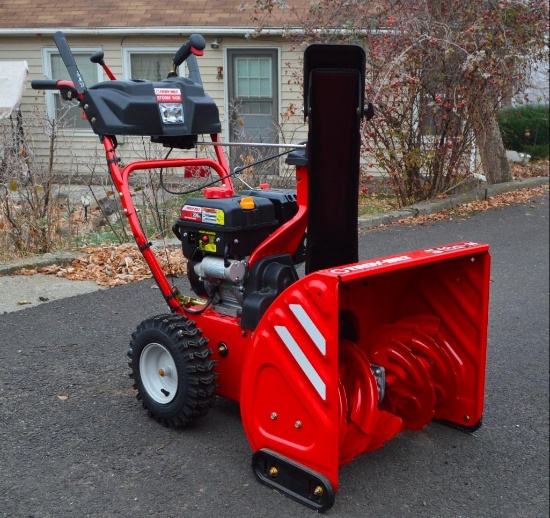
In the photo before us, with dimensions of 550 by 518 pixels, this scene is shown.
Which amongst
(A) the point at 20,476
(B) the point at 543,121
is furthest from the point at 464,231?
(B) the point at 543,121

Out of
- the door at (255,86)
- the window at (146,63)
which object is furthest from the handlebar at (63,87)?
the window at (146,63)

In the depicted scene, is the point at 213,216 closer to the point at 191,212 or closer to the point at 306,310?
the point at 191,212

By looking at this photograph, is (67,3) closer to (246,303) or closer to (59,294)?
(59,294)

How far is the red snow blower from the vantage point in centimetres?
297

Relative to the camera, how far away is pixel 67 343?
16.4 feet

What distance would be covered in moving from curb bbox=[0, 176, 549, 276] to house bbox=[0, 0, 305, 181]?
10.2 ft

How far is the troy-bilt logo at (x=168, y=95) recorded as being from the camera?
375cm

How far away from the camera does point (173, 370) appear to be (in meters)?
3.61

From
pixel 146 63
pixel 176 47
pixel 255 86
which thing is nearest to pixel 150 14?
pixel 176 47

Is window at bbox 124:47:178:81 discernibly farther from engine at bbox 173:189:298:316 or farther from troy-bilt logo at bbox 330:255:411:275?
troy-bilt logo at bbox 330:255:411:275

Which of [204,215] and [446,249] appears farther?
[204,215]

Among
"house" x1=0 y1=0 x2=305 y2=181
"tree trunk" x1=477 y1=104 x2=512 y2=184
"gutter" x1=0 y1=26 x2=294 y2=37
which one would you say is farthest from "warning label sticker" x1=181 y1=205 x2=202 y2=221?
"gutter" x1=0 y1=26 x2=294 y2=37

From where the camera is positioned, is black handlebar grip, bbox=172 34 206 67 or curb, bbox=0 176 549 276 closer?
black handlebar grip, bbox=172 34 206 67

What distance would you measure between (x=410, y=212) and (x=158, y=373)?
6.85 metres
